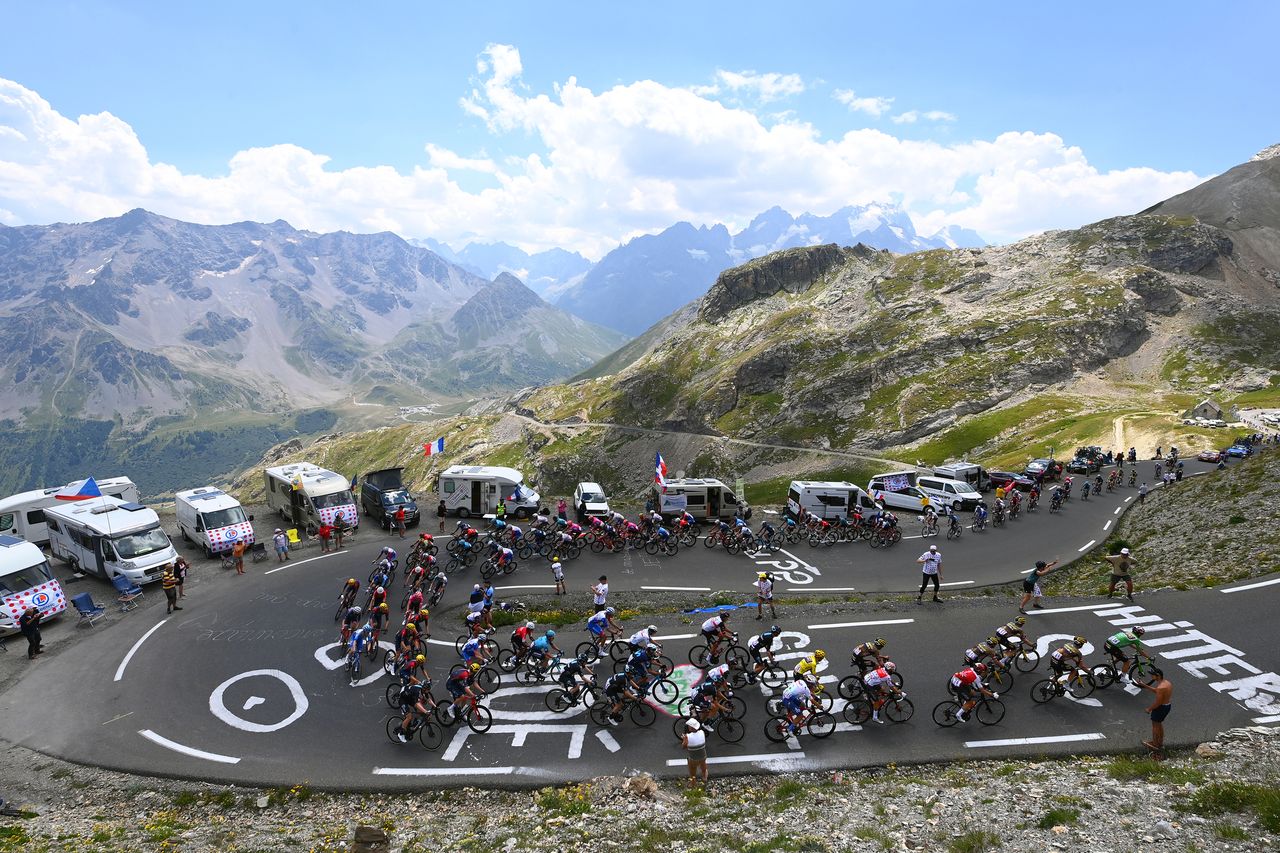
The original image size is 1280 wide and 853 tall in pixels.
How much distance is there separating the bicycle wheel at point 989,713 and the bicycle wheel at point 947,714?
0.84 meters

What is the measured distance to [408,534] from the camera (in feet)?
131

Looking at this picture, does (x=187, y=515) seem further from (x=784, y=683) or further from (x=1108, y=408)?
(x=1108, y=408)

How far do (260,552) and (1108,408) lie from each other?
97.8 metres

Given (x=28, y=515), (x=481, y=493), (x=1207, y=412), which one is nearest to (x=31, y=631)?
(x=28, y=515)

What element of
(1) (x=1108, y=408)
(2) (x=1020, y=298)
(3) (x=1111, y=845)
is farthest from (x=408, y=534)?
(2) (x=1020, y=298)

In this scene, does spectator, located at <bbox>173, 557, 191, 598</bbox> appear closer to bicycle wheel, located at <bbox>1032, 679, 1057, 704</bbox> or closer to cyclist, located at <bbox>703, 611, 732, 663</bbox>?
cyclist, located at <bbox>703, 611, 732, 663</bbox>

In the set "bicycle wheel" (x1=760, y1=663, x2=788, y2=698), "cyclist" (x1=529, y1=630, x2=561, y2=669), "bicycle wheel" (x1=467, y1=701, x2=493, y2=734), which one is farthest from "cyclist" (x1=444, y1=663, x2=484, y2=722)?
"bicycle wheel" (x1=760, y1=663, x2=788, y2=698)

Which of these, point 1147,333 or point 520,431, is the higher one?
point 1147,333

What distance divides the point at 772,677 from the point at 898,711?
12.6 ft

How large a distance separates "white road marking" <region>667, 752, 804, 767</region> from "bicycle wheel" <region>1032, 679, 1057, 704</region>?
25.9 feet

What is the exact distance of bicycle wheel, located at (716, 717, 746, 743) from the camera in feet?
58.1

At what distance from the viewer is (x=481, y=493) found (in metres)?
43.1

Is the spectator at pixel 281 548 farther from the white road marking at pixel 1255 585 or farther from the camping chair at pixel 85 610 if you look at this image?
the white road marking at pixel 1255 585

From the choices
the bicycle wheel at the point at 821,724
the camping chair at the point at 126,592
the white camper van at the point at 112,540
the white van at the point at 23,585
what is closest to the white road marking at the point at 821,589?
the bicycle wheel at the point at 821,724
